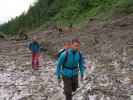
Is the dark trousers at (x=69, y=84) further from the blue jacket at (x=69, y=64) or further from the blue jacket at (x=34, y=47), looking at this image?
the blue jacket at (x=34, y=47)

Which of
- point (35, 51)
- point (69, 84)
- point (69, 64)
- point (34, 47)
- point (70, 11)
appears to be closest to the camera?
point (69, 64)

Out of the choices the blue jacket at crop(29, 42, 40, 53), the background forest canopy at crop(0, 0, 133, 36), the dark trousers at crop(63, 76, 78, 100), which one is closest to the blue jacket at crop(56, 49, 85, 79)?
the dark trousers at crop(63, 76, 78, 100)

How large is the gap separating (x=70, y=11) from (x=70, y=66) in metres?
30.3

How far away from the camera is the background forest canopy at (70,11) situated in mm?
30892

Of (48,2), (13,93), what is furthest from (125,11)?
(48,2)

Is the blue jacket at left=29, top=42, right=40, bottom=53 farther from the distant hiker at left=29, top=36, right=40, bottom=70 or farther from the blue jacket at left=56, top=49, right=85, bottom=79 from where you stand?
the blue jacket at left=56, top=49, right=85, bottom=79

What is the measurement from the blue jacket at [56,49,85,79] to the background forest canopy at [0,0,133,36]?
19.4 meters

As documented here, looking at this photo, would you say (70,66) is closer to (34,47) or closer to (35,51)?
(34,47)

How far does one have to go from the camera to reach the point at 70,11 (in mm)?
40000

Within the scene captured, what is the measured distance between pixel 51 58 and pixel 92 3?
51.2ft

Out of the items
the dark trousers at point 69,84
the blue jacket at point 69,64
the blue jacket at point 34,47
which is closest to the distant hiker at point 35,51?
the blue jacket at point 34,47

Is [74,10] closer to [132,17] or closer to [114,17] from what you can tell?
[114,17]

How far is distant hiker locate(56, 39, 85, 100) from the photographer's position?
9805mm

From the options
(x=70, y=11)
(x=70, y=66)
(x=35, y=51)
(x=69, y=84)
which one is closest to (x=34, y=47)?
(x=35, y=51)
